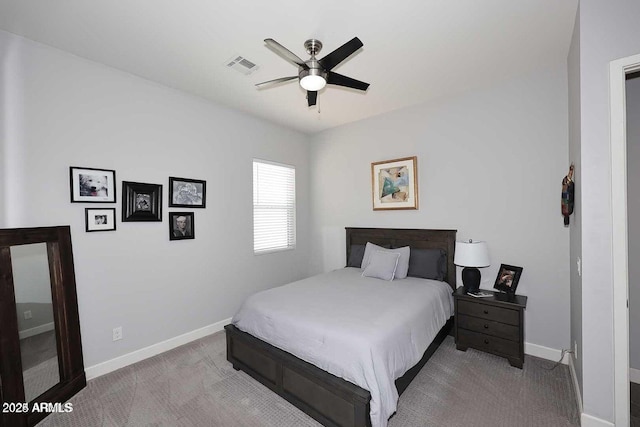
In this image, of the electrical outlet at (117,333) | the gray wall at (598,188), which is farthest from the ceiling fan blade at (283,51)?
the electrical outlet at (117,333)

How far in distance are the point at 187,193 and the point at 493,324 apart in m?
3.50

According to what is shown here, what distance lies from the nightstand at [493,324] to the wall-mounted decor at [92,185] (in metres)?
3.58

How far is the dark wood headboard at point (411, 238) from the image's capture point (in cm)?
339

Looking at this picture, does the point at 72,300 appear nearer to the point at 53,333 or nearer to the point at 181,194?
the point at 53,333

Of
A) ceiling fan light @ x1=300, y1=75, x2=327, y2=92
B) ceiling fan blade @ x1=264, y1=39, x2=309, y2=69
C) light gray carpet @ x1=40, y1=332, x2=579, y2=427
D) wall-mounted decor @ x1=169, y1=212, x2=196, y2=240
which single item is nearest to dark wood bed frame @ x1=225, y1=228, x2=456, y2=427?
light gray carpet @ x1=40, y1=332, x2=579, y2=427

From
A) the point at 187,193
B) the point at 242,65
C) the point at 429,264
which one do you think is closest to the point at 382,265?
the point at 429,264

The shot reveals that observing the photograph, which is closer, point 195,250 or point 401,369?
point 401,369

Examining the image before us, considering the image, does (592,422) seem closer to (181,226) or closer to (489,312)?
(489,312)

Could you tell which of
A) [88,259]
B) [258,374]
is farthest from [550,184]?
[88,259]

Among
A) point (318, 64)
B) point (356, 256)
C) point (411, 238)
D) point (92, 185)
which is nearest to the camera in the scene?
point (318, 64)

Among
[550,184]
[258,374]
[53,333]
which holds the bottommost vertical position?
[258,374]

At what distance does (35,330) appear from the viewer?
2137mm

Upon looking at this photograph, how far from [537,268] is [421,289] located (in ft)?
3.90

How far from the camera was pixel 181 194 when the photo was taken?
10.6 feet
